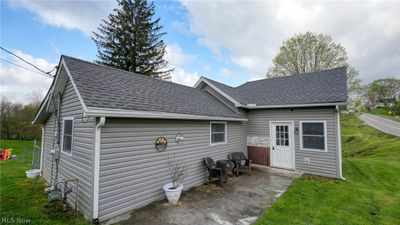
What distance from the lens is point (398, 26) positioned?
11.1m

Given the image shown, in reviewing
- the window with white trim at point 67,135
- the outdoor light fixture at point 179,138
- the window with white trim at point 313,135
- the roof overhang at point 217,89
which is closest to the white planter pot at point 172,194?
the outdoor light fixture at point 179,138

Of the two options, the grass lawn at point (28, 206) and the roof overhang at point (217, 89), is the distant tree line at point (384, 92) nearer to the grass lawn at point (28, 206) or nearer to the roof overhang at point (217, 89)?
the roof overhang at point (217, 89)

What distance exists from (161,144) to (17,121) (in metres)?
23.8

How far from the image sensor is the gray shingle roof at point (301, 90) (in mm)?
7782

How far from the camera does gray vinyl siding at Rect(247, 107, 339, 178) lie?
7294 mm

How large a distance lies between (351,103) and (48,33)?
64.9 feet

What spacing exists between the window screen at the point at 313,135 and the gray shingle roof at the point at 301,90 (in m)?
1.03

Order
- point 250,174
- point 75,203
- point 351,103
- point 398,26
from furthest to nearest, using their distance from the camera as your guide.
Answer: point 351,103 → point 398,26 → point 250,174 → point 75,203

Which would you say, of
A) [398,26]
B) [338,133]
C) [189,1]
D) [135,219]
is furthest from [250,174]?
[398,26]

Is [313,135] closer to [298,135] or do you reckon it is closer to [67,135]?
[298,135]

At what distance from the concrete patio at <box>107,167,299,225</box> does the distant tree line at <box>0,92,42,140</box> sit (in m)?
22.0

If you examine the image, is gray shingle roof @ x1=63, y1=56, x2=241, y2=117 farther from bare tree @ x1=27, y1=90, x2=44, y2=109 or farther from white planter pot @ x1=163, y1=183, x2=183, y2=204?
bare tree @ x1=27, y1=90, x2=44, y2=109

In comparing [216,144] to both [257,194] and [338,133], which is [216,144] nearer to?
[257,194]

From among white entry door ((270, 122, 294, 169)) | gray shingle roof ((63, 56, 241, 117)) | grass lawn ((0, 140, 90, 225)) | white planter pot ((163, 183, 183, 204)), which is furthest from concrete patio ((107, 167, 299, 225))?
gray shingle roof ((63, 56, 241, 117))
